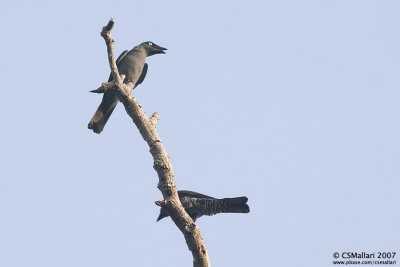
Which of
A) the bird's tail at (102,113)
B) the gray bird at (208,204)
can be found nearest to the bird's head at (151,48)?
the bird's tail at (102,113)

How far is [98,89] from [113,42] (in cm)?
65

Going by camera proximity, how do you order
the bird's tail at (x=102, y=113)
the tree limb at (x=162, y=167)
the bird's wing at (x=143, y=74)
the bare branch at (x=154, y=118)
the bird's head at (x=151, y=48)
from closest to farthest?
the tree limb at (x=162, y=167) < the bare branch at (x=154, y=118) < the bird's tail at (x=102, y=113) < the bird's head at (x=151, y=48) < the bird's wing at (x=143, y=74)

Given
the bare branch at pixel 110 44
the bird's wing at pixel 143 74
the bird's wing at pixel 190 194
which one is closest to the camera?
the bare branch at pixel 110 44

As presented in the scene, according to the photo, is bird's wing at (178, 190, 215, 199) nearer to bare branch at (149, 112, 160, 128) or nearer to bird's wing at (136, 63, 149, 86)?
bare branch at (149, 112, 160, 128)

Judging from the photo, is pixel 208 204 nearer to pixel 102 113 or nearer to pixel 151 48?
pixel 102 113

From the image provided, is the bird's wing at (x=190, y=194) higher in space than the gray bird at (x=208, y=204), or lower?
higher

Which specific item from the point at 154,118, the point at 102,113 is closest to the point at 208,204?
the point at 154,118

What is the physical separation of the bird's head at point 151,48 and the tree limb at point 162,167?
4.13 m

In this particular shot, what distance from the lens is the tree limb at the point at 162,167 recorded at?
5605 mm

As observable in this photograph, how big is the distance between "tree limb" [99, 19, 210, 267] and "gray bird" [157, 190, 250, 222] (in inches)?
65.8

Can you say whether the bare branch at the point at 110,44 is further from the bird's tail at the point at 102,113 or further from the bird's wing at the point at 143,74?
the bird's wing at the point at 143,74

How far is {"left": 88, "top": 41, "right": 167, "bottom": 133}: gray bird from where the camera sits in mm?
9594

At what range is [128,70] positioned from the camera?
1035cm

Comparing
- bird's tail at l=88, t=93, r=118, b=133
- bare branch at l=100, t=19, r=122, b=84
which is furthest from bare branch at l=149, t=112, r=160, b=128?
bird's tail at l=88, t=93, r=118, b=133
